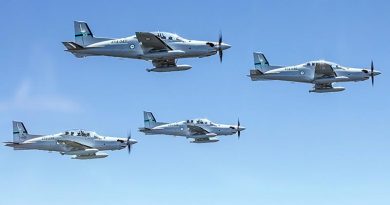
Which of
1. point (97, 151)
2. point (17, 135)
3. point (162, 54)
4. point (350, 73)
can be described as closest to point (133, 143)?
point (97, 151)

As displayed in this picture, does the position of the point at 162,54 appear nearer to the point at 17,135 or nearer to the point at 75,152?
the point at 75,152

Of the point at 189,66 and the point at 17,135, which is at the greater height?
the point at 189,66

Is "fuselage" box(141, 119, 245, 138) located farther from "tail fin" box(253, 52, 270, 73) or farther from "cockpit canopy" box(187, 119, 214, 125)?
"tail fin" box(253, 52, 270, 73)

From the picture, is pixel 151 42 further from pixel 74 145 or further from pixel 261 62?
pixel 74 145

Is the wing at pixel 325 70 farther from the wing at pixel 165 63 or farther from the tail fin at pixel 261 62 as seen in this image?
the wing at pixel 165 63

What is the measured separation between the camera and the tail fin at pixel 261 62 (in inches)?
5265

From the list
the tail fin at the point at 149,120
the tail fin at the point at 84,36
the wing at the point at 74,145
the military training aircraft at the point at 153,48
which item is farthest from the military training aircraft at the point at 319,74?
the tail fin at the point at 149,120

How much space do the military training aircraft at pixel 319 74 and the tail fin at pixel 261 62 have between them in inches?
7.4

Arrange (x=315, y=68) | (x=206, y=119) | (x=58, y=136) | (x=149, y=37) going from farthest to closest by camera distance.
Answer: (x=206, y=119), (x=58, y=136), (x=315, y=68), (x=149, y=37)

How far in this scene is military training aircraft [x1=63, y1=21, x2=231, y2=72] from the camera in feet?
361

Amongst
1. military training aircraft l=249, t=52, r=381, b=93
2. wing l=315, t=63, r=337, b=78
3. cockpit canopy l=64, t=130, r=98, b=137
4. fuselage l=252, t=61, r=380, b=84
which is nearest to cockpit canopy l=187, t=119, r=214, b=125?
cockpit canopy l=64, t=130, r=98, b=137

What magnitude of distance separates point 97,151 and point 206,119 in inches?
1591

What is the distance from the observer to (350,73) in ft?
433

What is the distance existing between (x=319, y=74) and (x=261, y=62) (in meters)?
12.1
